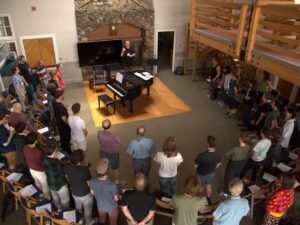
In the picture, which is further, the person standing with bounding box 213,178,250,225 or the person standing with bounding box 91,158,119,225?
the person standing with bounding box 91,158,119,225

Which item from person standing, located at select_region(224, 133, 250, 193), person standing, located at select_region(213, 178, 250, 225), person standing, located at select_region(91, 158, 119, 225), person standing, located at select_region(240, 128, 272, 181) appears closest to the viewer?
person standing, located at select_region(213, 178, 250, 225)

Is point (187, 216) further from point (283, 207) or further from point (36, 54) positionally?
point (36, 54)

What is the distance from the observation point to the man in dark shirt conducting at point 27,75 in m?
8.19

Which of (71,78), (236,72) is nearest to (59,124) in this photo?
(71,78)

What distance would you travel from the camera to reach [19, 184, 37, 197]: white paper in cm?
427

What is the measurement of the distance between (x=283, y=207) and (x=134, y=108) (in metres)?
5.82

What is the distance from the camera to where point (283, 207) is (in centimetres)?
390

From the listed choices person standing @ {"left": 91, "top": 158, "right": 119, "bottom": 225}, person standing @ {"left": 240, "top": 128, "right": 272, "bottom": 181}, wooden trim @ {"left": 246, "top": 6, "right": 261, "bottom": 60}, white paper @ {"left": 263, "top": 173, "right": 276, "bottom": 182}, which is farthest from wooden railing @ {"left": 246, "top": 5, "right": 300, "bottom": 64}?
person standing @ {"left": 91, "top": 158, "right": 119, "bottom": 225}

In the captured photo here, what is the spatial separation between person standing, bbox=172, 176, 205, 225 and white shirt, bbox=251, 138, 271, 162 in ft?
6.68

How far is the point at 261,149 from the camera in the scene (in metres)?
4.71

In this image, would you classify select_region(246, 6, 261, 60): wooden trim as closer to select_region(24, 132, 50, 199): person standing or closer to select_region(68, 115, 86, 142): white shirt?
select_region(68, 115, 86, 142): white shirt

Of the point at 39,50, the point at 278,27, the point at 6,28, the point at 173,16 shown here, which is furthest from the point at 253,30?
the point at 6,28

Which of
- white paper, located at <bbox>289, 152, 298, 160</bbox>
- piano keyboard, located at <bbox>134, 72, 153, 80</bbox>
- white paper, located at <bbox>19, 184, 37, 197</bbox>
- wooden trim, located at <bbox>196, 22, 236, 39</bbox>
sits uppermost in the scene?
wooden trim, located at <bbox>196, 22, 236, 39</bbox>

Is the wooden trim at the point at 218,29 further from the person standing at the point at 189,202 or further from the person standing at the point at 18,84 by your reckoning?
the person standing at the point at 18,84
